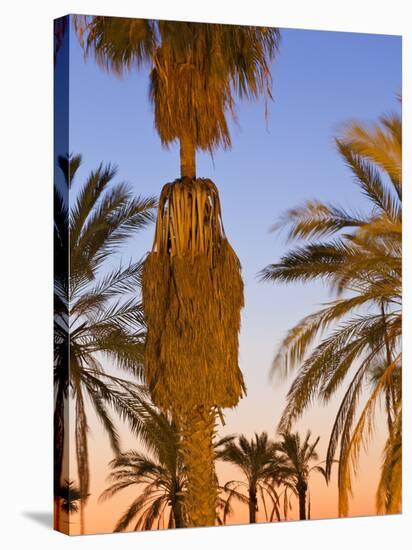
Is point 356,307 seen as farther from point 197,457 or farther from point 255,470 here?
point 197,457

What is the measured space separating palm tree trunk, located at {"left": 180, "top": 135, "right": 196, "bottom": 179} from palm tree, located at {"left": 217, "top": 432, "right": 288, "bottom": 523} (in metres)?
2.73

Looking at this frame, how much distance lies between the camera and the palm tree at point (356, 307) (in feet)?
58.1

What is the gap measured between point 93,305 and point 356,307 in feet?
9.87

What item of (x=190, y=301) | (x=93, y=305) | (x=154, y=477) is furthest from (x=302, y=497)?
(x=93, y=305)

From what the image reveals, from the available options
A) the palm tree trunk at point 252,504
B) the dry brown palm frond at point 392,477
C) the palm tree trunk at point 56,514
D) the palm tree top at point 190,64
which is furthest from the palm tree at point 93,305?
the dry brown palm frond at point 392,477

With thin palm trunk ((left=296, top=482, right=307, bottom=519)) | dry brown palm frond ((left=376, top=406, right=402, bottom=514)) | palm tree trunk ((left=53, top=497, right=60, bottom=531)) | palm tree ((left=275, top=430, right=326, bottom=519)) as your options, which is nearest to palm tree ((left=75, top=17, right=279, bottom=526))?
palm tree ((left=275, top=430, right=326, bottom=519))

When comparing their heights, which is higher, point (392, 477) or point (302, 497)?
point (392, 477)

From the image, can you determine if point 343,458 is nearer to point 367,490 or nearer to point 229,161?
point 367,490

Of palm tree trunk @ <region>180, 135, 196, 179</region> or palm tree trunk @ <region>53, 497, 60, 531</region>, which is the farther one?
palm tree trunk @ <region>180, 135, 196, 179</region>

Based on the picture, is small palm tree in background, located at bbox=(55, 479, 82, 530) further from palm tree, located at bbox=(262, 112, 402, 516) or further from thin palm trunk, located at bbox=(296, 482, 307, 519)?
thin palm trunk, located at bbox=(296, 482, 307, 519)

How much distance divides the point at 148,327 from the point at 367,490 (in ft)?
10.1

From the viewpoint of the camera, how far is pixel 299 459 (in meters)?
17.7

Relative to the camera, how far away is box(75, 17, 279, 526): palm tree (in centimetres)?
1695

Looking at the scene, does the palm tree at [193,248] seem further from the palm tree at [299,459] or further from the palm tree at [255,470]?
the palm tree at [299,459]
